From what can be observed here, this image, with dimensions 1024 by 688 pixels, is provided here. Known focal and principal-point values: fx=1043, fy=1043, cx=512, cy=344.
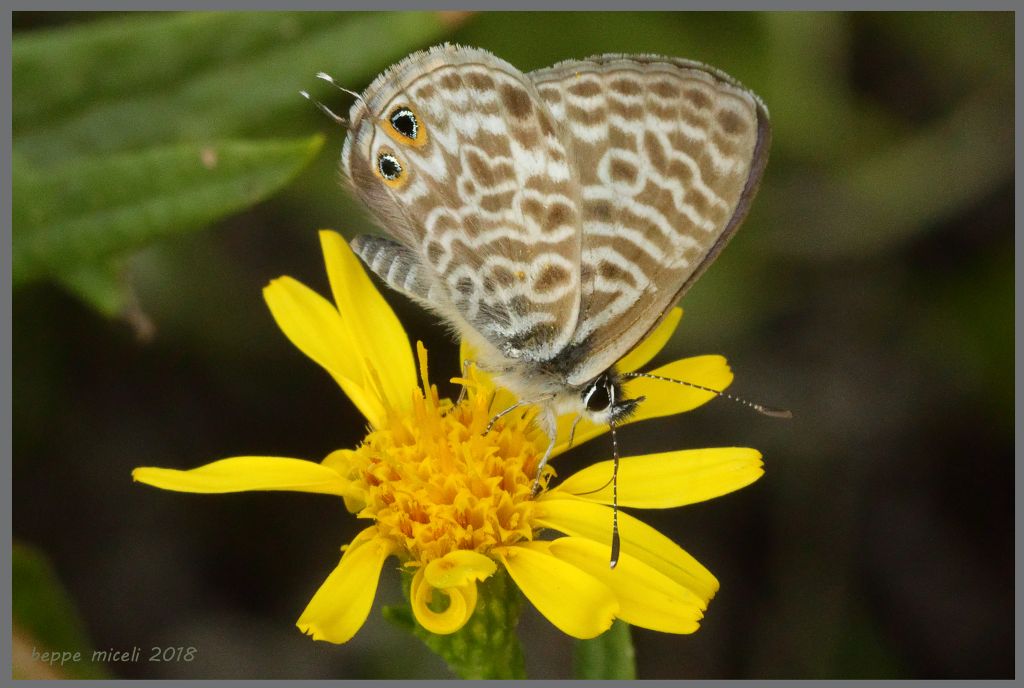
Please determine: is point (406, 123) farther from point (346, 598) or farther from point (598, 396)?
point (346, 598)

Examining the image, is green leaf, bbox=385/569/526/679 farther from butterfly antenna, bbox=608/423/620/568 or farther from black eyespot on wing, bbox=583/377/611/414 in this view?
black eyespot on wing, bbox=583/377/611/414

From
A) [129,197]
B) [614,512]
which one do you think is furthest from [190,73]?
[614,512]

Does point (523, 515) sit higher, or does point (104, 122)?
point (104, 122)

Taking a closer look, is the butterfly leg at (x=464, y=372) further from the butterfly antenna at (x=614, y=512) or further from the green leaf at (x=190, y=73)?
the green leaf at (x=190, y=73)

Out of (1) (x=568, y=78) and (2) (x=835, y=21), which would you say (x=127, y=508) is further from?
(2) (x=835, y=21)

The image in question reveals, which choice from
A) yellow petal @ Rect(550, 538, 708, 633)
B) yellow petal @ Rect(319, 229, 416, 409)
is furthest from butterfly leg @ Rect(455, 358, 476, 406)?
yellow petal @ Rect(550, 538, 708, 633)

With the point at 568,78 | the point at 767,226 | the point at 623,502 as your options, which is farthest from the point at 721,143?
the point at 767,226
